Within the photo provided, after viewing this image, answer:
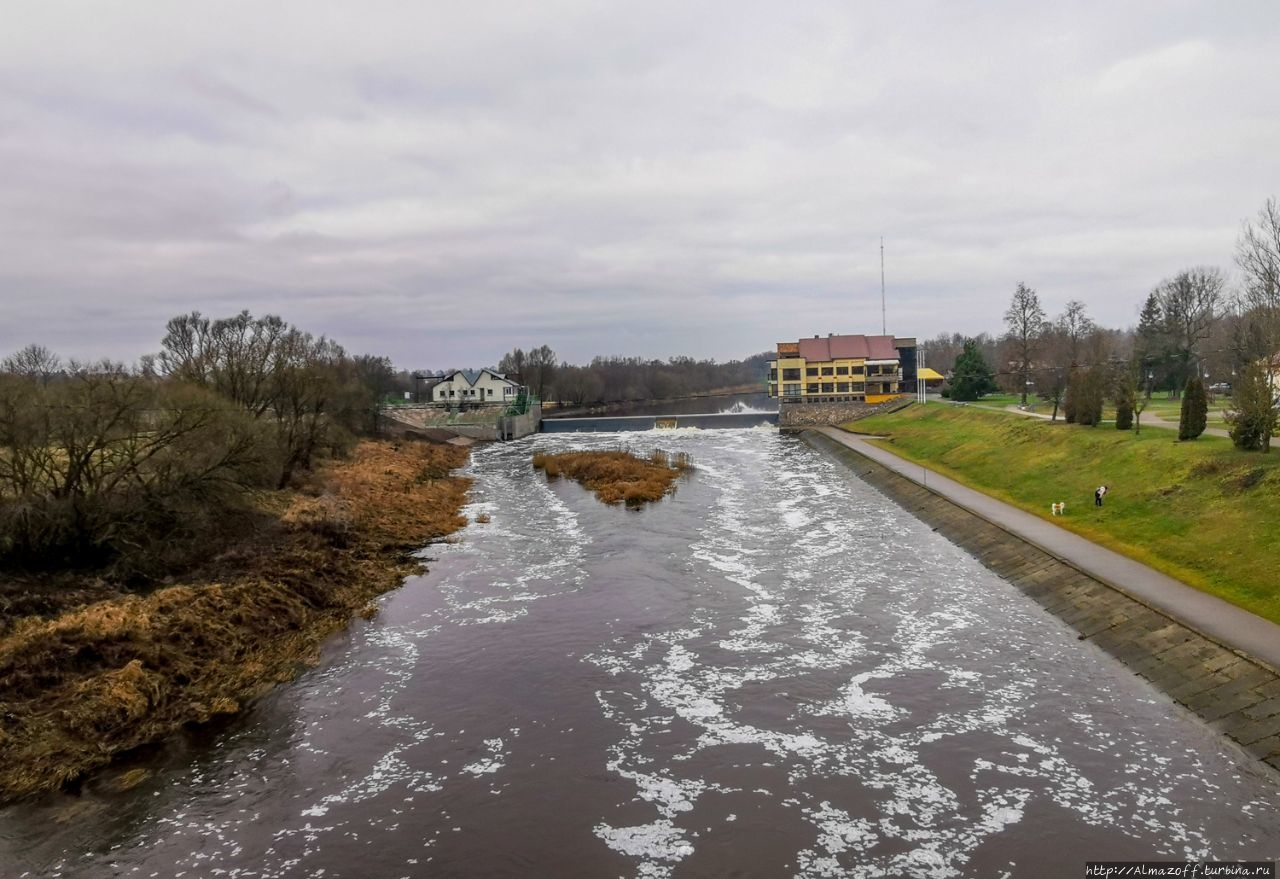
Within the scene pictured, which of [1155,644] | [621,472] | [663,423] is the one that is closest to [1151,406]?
[621,472]

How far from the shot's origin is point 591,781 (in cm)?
1357

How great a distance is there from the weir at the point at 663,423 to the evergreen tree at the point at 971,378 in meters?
21.4

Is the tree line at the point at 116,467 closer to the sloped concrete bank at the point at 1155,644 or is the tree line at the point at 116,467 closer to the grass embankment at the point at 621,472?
the grass embankment at the point at 621,472

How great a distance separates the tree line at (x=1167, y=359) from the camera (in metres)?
29.3

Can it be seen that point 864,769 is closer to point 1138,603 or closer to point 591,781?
point 591,781

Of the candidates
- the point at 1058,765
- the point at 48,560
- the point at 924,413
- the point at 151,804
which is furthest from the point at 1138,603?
the point at 924,413

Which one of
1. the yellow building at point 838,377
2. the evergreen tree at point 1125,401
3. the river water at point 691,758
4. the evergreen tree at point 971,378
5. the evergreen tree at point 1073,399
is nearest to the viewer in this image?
the river water at point 691,758

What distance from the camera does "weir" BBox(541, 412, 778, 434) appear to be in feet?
311

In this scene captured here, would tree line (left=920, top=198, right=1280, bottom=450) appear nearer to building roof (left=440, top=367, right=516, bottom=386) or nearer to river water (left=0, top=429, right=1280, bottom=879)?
river water (left=0, top=429, right=1280, bottom=879)

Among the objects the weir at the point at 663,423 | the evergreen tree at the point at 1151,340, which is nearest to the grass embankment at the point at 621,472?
the weir at the point at 663,423

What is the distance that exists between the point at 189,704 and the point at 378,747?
16.4 ft

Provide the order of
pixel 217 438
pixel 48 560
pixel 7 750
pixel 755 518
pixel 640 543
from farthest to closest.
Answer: pixel 755 518 < pixel 640 543 < pixel 217 438 < pixel 48 560 < pixel 7 750

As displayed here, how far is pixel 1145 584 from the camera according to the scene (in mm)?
20500

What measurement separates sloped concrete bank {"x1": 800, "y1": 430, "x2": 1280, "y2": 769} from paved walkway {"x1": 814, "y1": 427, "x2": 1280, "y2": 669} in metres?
0.25
